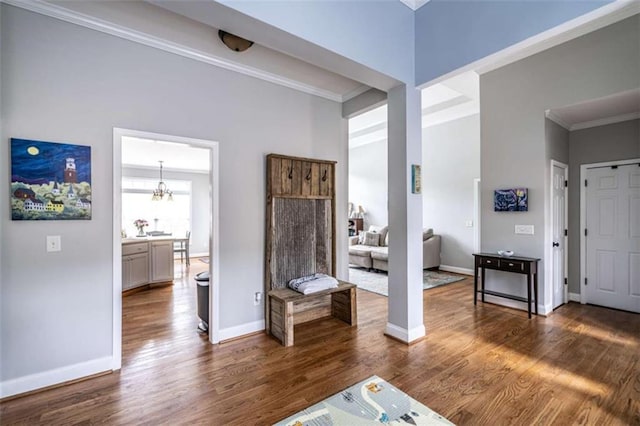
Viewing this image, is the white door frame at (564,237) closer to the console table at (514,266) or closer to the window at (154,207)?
the console table at (514,266)

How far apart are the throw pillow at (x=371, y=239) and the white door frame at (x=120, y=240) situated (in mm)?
4725

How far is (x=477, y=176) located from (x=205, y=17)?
5913 mm

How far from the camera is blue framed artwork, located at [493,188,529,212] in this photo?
3990 mm

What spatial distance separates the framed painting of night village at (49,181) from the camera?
7.30 feet

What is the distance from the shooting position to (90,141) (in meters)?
2.49

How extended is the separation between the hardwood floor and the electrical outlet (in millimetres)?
1094

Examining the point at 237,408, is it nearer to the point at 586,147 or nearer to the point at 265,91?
the point at 265,91

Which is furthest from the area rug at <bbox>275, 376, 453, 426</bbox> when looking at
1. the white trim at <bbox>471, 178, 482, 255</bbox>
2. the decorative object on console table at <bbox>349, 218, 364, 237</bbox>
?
the decorative object on console table at <bbox>349, 218, 364, 237</bbox>

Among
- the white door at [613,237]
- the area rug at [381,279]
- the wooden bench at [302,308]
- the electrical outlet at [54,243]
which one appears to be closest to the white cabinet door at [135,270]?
the electrical outlet at [54,243]

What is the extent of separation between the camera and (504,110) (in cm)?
423

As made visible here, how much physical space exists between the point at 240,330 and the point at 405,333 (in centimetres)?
177

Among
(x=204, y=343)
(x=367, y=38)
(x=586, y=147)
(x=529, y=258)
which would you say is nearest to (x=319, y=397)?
(x=204, y=343)

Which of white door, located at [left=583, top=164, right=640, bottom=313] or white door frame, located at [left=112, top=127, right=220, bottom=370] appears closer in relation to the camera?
white door frame, located at [left=112, top=127, right=220, bottom=370]

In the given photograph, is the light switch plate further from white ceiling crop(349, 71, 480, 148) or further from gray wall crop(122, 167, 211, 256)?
gray wall crop(122, 167, 211, 256)
